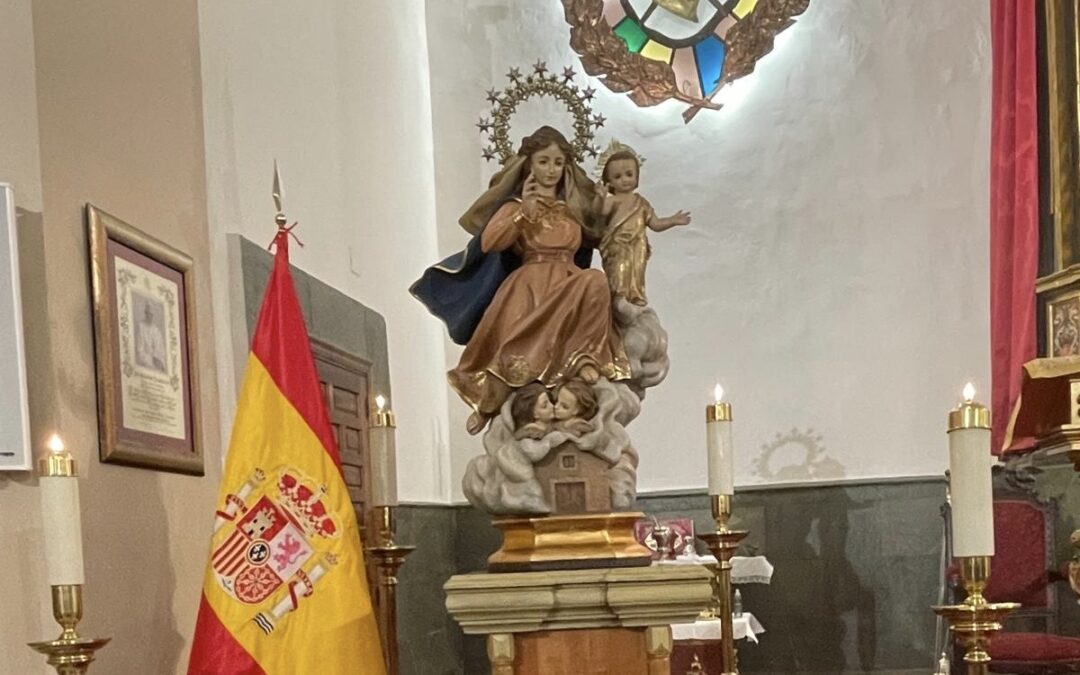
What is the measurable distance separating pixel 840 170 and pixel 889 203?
11.4 inches

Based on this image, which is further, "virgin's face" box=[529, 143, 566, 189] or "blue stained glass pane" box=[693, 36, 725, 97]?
"blue stained glass pane" box=[693, 36, 725, 97]

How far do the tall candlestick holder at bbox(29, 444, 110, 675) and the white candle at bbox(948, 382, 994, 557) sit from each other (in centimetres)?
149

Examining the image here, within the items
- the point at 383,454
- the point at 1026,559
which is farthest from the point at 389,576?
the point at 1026,559

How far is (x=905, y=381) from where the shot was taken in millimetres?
5480

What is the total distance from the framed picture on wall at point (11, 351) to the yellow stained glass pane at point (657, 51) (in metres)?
4.25

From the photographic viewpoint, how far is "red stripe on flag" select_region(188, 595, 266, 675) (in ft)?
7.89

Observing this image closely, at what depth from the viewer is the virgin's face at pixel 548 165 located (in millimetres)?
2875

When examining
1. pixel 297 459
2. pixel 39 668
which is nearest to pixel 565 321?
pixel 297 459

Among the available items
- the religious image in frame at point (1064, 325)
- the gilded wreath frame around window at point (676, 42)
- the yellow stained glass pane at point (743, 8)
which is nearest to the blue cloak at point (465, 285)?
the religious image in frame at point (1064, 325)

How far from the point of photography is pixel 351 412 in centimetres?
443

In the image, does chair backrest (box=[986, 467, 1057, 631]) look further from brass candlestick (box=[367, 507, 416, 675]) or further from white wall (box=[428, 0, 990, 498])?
brass candlestick (box=[367, 507, 416, 675])

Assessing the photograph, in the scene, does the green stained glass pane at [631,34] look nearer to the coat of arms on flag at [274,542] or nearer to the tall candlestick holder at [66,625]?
the coat of arms on flag at [274,542]

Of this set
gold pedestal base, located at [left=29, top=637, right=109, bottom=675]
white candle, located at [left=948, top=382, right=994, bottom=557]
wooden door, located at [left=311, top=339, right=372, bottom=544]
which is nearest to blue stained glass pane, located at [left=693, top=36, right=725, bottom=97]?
wooden door, located at [left=311, top=339, right=372, bottom=544]

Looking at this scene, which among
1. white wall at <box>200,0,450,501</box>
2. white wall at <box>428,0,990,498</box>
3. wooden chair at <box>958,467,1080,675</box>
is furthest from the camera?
white wall at <box>428,0,990,498</box>
